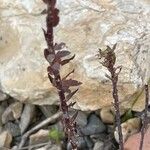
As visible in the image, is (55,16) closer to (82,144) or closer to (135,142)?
(135,142)

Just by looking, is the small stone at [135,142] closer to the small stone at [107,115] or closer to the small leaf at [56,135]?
the small stone at [107,115]

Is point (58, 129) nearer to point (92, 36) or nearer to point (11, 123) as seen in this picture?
point (11, 123)

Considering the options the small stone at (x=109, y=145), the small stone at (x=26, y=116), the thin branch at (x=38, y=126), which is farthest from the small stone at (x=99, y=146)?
the small stone at (x=26, y=116)

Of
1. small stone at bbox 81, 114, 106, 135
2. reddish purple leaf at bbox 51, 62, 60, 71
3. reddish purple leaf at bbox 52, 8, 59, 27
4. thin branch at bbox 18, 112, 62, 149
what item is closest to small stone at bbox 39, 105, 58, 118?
thin branch at bbox 18, 112, 62, 149

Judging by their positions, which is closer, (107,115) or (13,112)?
(107,115)

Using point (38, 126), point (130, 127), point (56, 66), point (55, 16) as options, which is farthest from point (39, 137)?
point (55, 16)

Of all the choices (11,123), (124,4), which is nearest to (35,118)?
(11,123)

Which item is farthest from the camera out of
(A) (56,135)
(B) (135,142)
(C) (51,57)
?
(A) (56,135)

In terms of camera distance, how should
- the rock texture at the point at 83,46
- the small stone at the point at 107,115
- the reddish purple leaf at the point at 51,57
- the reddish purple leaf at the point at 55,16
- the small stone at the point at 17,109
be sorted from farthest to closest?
the small stone at the point at 17,109 < the small stone at the point at 107,115 < the rock texture at the point at 83,46 < the reddish purple leaf at the point at 51,57 < the reddish purple leaf at the point at 55,16
